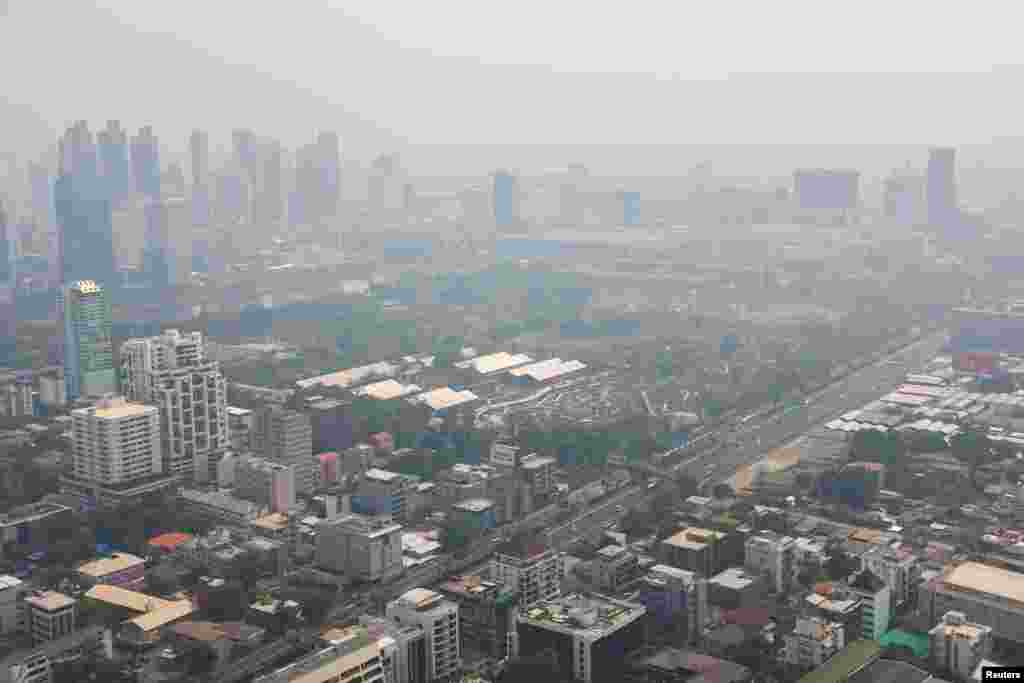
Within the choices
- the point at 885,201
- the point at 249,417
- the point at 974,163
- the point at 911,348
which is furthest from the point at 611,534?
the point at 974,163

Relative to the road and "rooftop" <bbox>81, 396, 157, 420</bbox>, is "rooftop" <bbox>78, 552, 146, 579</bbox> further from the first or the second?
the road

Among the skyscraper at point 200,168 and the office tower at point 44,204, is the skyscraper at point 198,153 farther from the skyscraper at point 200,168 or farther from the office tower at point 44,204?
the office tower at point 44,204

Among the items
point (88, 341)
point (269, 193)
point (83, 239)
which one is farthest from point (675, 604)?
point (269, 193)

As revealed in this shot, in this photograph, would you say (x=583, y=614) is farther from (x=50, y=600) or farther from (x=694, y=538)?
(x=50, y=600)

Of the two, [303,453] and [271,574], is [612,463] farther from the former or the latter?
[271,574]

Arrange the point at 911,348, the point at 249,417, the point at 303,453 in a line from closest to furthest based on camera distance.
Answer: the point at 303,453 → the point at 249,417 → the point at 911,348

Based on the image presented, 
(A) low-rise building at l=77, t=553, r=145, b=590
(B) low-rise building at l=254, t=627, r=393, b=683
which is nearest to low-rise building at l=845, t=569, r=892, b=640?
(B) low-rise building at l=254, t=627, r=393, b=683
